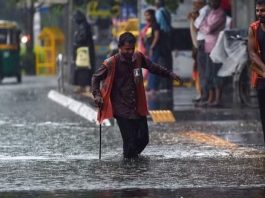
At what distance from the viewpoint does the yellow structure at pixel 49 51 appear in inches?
1953

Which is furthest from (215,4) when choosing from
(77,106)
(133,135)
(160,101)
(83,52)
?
(133,135)

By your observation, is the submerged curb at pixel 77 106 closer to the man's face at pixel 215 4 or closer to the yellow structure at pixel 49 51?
the man's face at pixel 215 4

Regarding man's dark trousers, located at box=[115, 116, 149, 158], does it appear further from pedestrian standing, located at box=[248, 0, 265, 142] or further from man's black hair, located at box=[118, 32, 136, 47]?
pedestrian standing, located at box=[248, 0, 265, 142]

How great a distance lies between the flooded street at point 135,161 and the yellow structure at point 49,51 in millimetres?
32667

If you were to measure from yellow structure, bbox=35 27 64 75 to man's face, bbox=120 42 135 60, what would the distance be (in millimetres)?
37846

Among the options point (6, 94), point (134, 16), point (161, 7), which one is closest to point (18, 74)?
point (134, 16)

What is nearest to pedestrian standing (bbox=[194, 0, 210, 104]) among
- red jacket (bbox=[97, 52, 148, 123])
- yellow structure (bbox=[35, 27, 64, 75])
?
red jacket (bbox=[97, 52, 148, 123])

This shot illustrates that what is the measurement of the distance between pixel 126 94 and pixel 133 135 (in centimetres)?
47

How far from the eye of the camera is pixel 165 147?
41.7ft

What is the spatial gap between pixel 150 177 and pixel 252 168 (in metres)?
1.17

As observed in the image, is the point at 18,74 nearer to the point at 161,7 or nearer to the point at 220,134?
the point at 161,7

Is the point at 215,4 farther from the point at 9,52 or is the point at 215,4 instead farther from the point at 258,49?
the point at 9,52

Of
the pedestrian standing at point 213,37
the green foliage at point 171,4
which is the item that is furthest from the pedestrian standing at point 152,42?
the pedestrian standing at point 213,37

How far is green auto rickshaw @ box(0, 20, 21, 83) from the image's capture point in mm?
37969
